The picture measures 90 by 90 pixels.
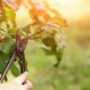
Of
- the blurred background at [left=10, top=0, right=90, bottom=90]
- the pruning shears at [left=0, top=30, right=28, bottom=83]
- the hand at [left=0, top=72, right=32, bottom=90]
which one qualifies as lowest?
the blurred background at [left=10, top=0, right=90, bottom=90]

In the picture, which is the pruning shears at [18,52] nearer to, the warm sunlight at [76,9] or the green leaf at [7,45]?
the green leaf at [7,45]

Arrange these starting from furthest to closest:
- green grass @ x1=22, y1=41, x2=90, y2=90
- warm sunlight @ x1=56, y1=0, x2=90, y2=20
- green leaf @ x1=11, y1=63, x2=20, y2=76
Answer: warm sunlight @ x1=56, y1=0, x2=90, y2=20 → green grass @ x1=22, y1=41, x2=90, y2=90 → green leaf @ x1=11, y1=63, x2=20, y2=76

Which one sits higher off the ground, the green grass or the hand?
the hand

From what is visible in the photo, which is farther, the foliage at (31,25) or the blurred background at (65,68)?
the blurred background at (65,68)

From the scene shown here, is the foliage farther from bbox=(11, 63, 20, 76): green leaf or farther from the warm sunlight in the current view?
the warm sunlight

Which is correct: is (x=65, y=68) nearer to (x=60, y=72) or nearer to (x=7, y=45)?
(x=60, y=72)

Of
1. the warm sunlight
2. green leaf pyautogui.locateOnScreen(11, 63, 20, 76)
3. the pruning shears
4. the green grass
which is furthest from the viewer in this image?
the warm sunlight

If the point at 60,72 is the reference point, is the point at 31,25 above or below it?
above

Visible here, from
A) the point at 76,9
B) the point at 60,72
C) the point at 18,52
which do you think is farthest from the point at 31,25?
the point at 76,9

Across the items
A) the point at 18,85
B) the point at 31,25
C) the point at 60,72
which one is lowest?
the point at 60,72

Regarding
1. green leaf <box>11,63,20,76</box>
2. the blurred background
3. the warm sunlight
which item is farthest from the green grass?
A: green leaf <box>11,63,20,76</box>

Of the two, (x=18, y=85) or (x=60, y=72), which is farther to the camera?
(x=60, y=72)

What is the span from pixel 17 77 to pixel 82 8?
6018mm

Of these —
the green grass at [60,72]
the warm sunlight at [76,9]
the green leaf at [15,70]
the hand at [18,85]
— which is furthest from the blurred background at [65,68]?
the hand at [18,85]
